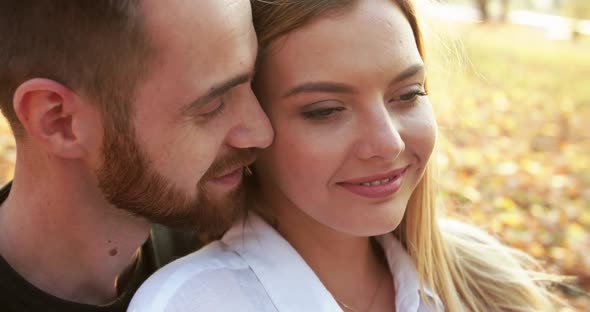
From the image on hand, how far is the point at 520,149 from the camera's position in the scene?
6.93 metres

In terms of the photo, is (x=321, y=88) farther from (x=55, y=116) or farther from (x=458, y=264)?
(x=458, y=264)

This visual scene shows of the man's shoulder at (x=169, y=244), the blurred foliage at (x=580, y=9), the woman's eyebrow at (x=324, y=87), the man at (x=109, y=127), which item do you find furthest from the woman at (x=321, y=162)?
the blurred foliage at (x=580, y=9)

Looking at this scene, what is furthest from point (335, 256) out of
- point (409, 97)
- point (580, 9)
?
point (580, 9)

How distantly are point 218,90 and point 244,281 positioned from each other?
2.03 ft

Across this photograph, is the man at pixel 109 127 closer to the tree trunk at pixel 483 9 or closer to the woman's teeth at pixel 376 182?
the woman's teeth at pixel 376 182

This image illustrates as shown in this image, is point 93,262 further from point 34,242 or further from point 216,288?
point 216,288

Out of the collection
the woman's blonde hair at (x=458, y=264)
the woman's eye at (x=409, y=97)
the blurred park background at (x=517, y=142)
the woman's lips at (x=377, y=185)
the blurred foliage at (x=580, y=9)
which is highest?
the woman's eye at (x=409, y=97)

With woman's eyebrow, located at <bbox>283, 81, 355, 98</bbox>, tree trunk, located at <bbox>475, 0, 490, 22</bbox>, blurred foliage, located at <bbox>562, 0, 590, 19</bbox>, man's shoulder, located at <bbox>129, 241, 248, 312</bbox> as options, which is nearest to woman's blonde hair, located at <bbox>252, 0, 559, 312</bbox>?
man's shoulder, located at <bbox>129, 241, 248, 312</bbox>

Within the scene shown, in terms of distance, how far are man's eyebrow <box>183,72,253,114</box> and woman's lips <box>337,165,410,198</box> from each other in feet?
1.49

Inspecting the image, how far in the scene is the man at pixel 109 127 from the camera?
225 centimetres

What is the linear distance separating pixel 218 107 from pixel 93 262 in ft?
2.38

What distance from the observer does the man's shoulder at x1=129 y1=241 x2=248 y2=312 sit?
2105mm

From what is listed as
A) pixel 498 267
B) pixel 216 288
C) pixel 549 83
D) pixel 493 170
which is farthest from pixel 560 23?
pixel 216 288

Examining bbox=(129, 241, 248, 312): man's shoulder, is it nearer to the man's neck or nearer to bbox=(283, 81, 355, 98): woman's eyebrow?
the man's neck
